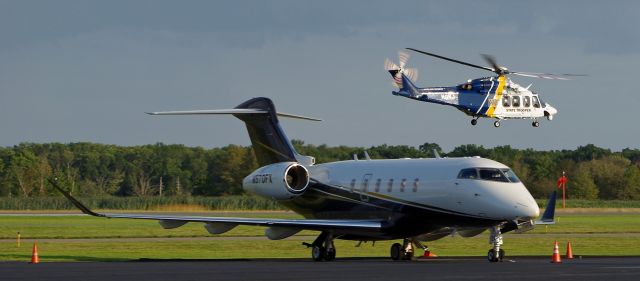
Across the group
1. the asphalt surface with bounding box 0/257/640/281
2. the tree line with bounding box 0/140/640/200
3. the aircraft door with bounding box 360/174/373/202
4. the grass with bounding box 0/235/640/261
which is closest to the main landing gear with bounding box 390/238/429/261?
the aircraft door with bounding box 360/174/373/202

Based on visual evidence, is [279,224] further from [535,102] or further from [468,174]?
[535,102]

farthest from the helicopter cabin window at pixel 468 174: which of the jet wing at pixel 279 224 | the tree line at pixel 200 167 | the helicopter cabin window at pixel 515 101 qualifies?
the tree line at pixel 200 167

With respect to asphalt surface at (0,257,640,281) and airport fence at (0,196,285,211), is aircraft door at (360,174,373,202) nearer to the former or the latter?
asphalt surface at (0,257,640,281)

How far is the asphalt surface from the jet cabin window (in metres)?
2.69

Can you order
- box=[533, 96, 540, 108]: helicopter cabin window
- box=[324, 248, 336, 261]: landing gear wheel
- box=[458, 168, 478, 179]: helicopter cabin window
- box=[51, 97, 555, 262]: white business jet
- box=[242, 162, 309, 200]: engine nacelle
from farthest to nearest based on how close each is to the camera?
1. box=[533, 96, 540, 108]: helicopter cabin window
2. box=[242, 162, 309, 200]: engine nacelle
3. box=[324, 248, 336, 261]: landing gear wheel
4. box=[458, 168, 478, 179]: helicopter cabin window
5. box=[51, 97, 555, 262]: white business jet

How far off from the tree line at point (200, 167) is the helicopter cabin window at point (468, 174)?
54.9 meters

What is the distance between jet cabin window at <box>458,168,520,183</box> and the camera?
120 ft

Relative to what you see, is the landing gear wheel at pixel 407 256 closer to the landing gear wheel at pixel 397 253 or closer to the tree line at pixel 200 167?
the landing gear wheel at pixel 397 253

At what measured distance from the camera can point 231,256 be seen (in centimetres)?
4303

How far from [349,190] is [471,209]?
19.1 feet

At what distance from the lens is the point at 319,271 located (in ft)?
100

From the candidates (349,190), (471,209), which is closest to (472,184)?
(471,209)

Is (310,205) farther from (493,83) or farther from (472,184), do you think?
(493,83)

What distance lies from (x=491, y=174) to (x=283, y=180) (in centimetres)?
789
